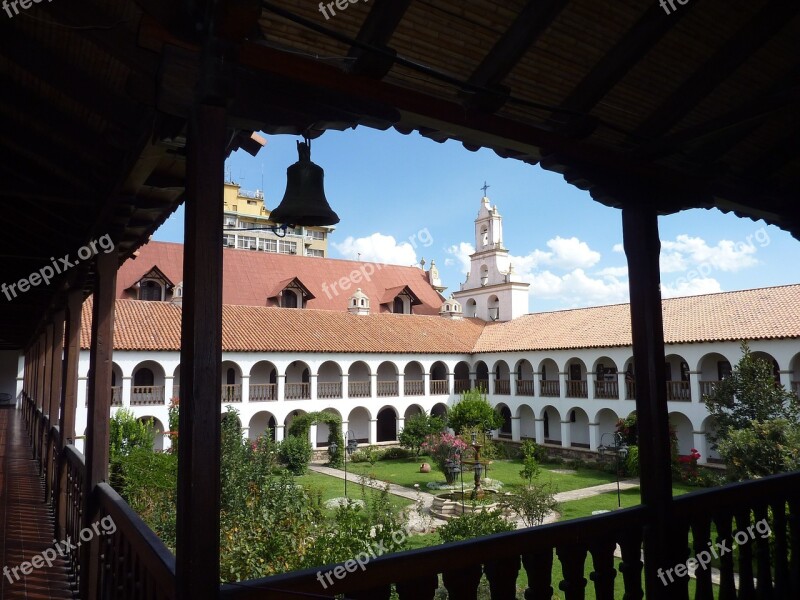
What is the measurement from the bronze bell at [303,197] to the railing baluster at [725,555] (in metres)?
2.53

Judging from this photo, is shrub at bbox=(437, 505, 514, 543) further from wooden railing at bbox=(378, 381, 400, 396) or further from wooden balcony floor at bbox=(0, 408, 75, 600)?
wooden railing at bbox=(378, 381, 400, 396)

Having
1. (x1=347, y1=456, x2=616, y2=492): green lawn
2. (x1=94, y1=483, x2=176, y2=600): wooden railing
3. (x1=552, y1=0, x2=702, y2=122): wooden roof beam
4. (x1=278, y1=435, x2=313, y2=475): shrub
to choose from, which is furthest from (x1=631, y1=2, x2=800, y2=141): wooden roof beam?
(x1=278, y1=435, x2=313, y2=475): shrub

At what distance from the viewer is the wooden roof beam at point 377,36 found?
7.23 ft

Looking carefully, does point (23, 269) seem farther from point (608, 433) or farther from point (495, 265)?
point (495, 265)

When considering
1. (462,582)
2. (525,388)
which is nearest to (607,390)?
(525,388)

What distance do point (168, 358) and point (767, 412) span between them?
758 inches

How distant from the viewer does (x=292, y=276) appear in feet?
99.1

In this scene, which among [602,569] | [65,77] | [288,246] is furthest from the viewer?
[288,246]

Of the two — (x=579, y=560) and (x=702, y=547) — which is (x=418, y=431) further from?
(x=579, y=560)

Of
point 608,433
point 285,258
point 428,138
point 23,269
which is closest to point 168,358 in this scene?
point 285,258

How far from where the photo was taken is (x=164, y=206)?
13.5 ft

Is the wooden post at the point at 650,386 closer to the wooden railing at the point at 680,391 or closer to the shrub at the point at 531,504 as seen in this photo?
the shrub at the point at 531,504

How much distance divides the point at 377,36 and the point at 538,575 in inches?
88.9

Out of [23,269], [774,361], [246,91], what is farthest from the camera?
[774,361]
